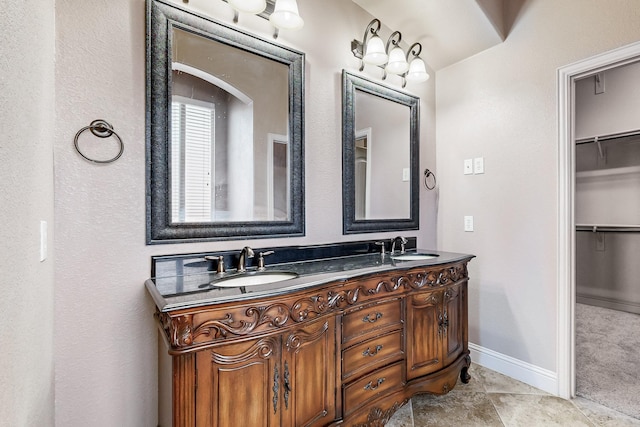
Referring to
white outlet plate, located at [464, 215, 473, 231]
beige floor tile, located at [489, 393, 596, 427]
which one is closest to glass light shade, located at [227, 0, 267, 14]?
white outlet plate, located at [464, 215, 473, 231]

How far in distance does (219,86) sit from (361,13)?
4.10ft

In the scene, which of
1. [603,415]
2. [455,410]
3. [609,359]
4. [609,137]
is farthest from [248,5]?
[609,137]

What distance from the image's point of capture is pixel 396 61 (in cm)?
214

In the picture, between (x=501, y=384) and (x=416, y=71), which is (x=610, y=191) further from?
(x=416, y=71)

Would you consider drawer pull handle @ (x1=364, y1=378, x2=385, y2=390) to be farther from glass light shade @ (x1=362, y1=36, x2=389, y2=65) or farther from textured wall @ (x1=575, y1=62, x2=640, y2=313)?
textured wall @ (x1=575, y1=62, x2=640, y2=313)

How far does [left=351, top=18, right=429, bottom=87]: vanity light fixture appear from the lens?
2.02 meters

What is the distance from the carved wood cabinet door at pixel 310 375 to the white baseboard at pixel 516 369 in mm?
1544

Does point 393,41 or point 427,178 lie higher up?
point 393,41

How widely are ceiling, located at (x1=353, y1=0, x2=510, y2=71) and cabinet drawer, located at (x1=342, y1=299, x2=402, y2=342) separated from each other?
76.6 inches

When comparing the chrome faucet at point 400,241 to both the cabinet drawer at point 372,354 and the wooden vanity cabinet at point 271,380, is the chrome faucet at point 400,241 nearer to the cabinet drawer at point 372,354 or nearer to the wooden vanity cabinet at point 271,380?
the cabinet drawer at point 372,354

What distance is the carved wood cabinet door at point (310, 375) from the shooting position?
1223mm

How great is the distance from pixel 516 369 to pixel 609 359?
88cm

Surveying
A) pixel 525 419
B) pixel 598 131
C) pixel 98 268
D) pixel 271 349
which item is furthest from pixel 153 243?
pixel 598 131

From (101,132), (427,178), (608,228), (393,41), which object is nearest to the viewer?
(101,132)
